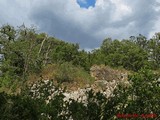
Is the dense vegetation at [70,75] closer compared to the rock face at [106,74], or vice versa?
the dense vegetation at [70,75]

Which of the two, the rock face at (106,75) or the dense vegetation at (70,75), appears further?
the rock face at (106,75)

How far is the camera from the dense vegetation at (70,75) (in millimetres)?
6027

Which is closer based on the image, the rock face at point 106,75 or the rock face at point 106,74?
the rock face at point 106,75

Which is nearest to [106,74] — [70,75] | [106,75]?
[106,75]

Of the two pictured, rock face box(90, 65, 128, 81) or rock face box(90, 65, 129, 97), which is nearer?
rock face box(90, 65, 129, 97)

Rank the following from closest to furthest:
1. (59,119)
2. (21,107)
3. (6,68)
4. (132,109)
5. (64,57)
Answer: (21,107)
(59,119)
(132,109)
(6,68)
(64,57)

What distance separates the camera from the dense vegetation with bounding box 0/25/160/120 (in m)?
6.03

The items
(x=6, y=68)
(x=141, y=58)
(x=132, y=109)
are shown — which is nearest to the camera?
(x=132, y=109)

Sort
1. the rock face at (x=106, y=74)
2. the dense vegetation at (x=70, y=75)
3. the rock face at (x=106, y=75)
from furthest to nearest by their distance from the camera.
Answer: the rock face at (x=106, y=74), the rock face at (x=106, y=75), the dense vegetation at (x=70, y=75)

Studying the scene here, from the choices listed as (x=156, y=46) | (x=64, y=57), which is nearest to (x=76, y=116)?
(x=64, y=57)

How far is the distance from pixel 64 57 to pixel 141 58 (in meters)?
14.9

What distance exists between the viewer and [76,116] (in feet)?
19.8

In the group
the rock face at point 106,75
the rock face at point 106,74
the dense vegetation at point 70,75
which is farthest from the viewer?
the rock face at point 106,74

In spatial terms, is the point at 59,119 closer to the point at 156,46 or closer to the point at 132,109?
the point at 132,109
